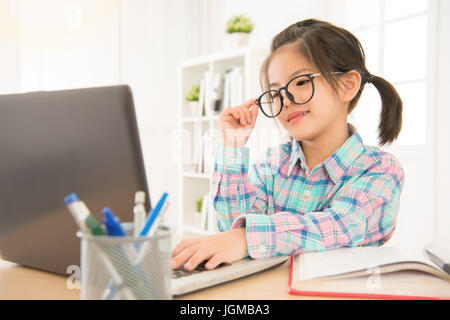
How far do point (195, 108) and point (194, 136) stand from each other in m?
0.21

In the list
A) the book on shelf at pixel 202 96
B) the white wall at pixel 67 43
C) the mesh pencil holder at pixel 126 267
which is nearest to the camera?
the mesh pencil holder at pixel 126 267

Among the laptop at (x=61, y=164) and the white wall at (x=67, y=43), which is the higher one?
the white wall at (x=67, y=43)

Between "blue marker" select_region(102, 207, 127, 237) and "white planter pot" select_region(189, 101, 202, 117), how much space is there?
2.57 meters

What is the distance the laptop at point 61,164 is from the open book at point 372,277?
261 mm

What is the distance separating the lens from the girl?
3.05 feet

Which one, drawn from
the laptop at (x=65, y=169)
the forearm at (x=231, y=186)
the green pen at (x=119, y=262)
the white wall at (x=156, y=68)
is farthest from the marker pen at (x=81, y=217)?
the white wall at (x=156, y=68)

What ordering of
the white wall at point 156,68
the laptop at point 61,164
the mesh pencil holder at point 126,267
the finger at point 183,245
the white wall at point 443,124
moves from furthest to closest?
1. the white wall at point 156,68
2. the white wall at point 443,124
3. the finger at point 183,245
4. the laptop at point 61,164
5. the mesh pencil holder at point 126,267

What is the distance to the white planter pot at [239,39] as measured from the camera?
105 inches

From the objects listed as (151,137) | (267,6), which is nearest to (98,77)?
(151,137)

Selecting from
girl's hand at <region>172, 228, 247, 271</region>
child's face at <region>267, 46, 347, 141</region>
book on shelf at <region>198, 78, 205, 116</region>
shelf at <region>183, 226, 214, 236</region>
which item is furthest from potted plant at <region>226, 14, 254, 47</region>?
girl's hand at <region>172, 228, 247, 271</region>

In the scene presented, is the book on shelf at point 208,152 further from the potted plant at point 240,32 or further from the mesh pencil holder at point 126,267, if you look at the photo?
the mesh pencil holder at point 126,267

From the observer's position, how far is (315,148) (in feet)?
3.80

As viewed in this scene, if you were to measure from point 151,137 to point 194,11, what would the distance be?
119cm

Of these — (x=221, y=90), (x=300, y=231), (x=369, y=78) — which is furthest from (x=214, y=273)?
(x=221, y=90)
